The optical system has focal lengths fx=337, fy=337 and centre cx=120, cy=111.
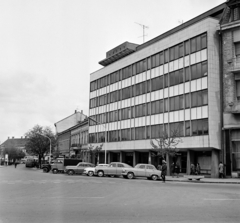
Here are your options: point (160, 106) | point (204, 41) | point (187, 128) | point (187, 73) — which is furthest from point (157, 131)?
point (204, 41)

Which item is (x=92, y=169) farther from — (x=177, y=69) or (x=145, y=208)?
(x=145, y=208)

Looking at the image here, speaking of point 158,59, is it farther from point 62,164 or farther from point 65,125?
point 65,125

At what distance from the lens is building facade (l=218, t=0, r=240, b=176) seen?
116 feet

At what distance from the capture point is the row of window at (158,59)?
3995 cm

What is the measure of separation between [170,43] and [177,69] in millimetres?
4092

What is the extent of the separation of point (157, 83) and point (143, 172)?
16847 millimetres

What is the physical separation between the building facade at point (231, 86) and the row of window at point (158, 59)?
2.74 meters

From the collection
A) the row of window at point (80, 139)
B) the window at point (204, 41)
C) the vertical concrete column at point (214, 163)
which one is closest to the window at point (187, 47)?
the window at point (204, 41)

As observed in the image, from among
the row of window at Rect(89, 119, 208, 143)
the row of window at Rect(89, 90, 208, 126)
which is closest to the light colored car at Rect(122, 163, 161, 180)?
the row of window at Rect(89, 119, 208, 143)

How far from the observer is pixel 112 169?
35938 mm

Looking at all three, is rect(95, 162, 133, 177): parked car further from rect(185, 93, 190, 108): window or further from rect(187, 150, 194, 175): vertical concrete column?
rect(185, 93, 190, 108): window

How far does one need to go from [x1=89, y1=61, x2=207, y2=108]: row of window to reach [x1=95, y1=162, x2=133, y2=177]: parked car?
532 inches

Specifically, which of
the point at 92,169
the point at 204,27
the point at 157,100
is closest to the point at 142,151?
the point at 157,100

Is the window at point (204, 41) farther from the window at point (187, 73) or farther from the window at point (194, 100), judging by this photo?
the window at point (194, 100)
